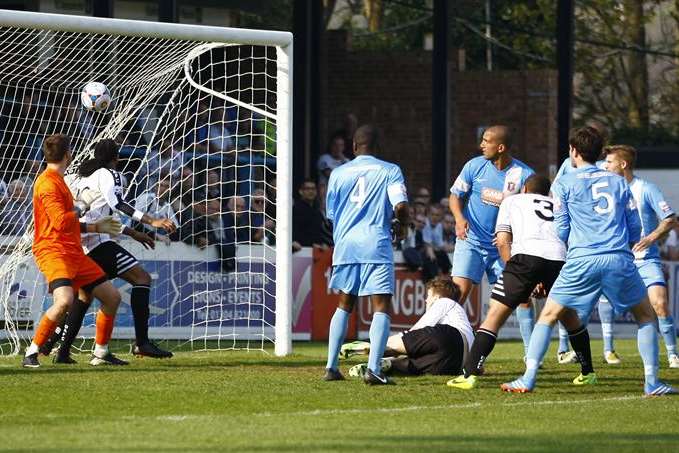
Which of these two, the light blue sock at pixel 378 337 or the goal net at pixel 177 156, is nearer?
the light blue sock at pixel 378 337

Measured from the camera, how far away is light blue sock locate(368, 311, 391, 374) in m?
11.5

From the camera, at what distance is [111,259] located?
13.3 meters

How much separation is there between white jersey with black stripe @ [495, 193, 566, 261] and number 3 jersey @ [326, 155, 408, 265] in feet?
2.94

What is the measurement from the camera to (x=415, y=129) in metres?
31.6

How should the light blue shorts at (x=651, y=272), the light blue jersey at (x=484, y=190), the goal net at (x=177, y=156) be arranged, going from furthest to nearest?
the goal net at (x=177, y=156)
the light blue shorts at (x=651, y=272)
the light blue jersey at (x=484, y=190)

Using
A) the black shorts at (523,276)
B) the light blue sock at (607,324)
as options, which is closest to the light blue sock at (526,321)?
the light blue sock at (607,324)

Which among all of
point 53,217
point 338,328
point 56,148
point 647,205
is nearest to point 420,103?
point 647,205

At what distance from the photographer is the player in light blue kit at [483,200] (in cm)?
1291

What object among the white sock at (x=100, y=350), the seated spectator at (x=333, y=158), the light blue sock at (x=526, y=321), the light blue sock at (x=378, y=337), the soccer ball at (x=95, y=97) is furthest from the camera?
the seated spectator at (x=333, y=158)

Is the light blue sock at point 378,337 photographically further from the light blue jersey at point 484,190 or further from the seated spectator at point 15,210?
the seated spectator at point 15,210

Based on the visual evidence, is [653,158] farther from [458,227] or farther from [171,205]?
[458,227]

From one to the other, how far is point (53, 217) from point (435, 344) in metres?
3.34

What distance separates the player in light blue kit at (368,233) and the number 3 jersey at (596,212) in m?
1.31

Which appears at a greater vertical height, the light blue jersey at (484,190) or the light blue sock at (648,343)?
the light blue jersey at (484,190)
